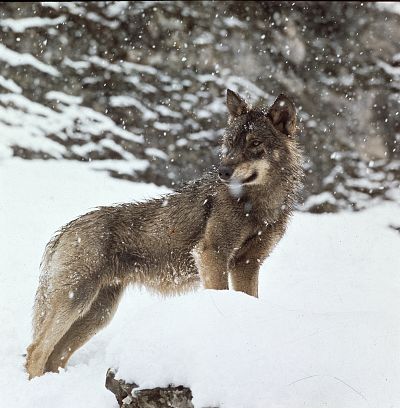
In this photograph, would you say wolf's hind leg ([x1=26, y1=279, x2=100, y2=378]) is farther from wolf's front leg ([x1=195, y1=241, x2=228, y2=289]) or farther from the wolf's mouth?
the wolf's mouth

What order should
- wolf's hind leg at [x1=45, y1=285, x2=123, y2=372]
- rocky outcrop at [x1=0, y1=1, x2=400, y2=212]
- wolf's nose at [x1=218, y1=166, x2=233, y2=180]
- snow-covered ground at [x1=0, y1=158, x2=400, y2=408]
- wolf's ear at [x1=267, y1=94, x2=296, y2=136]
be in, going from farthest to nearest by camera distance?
rocky outcrop at [x1=0, y1=1, x2=400, y2=212] < wolf's hind leg at [x1=45, y1=285, x2=123, y2=372] < wolf's ear at [x1=267, y1=94, x2=296, y2=136] < wolf's nose at [x1=218, y1=166, x2=233, y2=180] < snow-covered ground at [x1=0, y1=158, x2=400, y2=408]

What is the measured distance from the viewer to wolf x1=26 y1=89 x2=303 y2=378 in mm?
5289

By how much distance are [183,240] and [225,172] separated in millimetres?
950

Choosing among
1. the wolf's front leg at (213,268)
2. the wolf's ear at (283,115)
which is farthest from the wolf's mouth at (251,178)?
the wolf's front leg at (213,268)

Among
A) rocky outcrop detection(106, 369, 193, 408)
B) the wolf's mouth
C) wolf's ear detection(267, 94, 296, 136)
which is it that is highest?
wolf's ear detection(267, 94, 296, 136)

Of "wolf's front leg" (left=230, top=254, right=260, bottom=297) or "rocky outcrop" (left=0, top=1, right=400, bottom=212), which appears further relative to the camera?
"rocky outcrop" (left=0, top=1, right=400, bottom=212)

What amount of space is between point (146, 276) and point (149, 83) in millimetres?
8354

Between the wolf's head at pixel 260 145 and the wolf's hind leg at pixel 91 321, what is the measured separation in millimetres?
1699

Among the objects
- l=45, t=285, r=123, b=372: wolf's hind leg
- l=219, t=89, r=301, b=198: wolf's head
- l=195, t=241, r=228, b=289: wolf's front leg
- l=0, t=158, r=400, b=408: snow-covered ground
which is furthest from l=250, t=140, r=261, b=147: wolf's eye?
l=45, t=285, r=123, b=372: wolf's hind leg

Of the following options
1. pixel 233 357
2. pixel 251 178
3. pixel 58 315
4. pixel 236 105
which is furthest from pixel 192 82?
pixel 233 357

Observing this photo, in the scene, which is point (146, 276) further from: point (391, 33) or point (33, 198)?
point (391, 33)

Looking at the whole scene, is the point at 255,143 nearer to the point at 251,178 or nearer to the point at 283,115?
the point at 251,178

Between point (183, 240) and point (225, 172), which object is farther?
point (183, 240)

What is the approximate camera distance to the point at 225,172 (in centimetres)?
503
